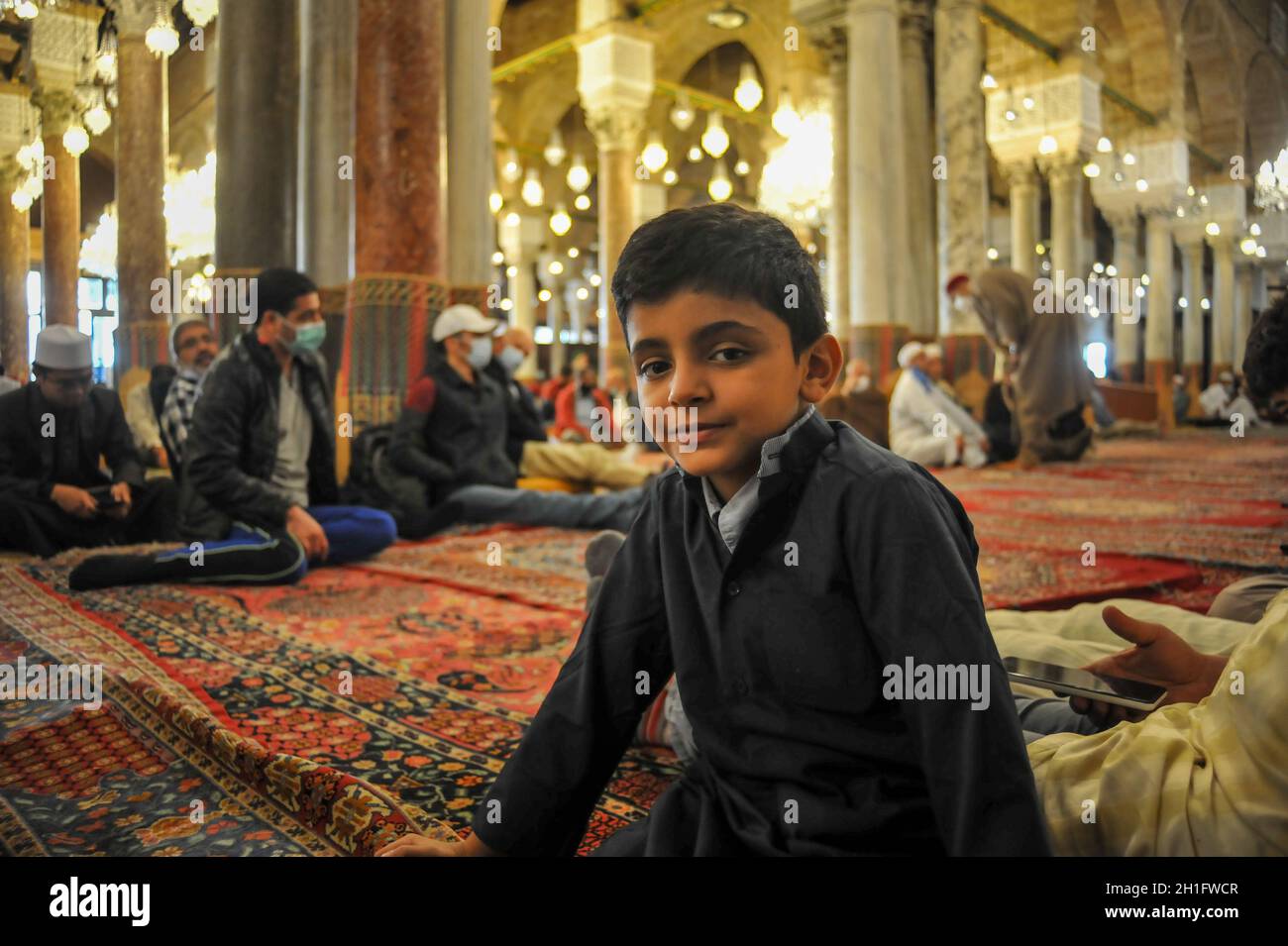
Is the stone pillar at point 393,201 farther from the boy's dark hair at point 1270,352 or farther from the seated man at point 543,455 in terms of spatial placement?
the boy's dark hair at point 1270,352

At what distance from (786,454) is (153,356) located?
3.36 meters

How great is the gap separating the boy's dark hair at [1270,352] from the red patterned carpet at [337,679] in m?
1.03

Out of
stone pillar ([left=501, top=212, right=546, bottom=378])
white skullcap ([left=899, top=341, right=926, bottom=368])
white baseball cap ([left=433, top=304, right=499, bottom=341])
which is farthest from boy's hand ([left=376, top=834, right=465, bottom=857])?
stone pillar ([left=501, top=212, right=546, bottom=378])

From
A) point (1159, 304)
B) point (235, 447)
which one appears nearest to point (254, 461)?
point (235, 447)

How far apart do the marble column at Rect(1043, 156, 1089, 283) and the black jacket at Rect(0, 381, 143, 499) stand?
35.1 feet

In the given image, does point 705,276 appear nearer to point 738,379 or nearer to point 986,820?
point 738,379

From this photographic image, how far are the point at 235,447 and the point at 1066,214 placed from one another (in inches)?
446

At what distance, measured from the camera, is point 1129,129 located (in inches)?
532

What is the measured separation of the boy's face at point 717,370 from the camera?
0.94 meters

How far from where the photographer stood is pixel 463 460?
4977 mm

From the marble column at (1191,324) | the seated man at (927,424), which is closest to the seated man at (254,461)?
the seated man at (927,424)

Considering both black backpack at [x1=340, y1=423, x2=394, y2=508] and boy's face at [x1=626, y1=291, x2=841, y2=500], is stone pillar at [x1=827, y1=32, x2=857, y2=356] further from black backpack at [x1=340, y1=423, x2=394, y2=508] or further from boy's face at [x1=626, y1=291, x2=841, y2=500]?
boy's face at [x1=626, y1=291, x2=841, y2=500]

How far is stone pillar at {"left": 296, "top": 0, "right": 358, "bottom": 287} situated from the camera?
20.4ft
